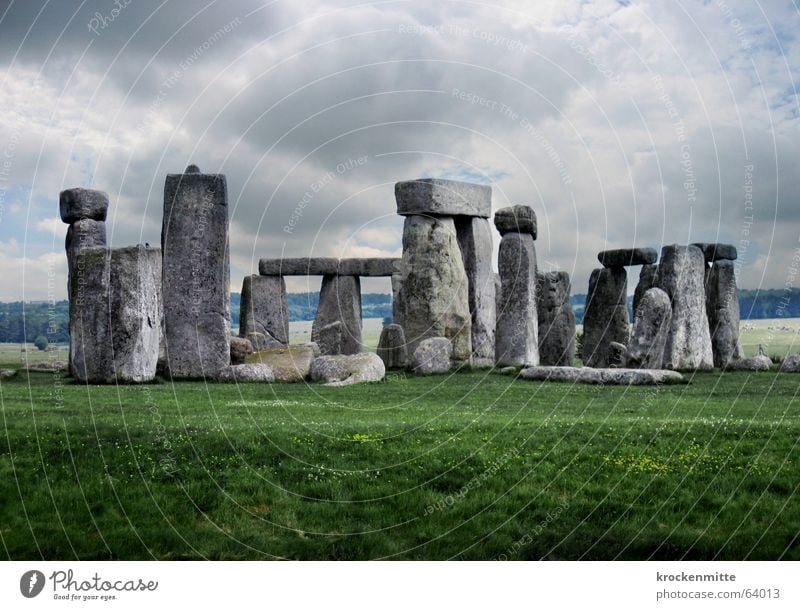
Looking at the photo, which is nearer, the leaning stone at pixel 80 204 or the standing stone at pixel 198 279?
the standing stone at pixel 198 279

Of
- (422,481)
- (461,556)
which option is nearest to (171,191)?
(422,481)

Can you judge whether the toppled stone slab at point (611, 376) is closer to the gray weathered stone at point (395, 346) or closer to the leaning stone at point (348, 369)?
the leaning stone at point (348, 369)

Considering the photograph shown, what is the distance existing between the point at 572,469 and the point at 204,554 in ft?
13.4

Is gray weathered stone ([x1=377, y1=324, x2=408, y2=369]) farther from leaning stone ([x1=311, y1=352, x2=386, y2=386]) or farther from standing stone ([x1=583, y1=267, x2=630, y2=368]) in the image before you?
standing stone ([x1=583, y1=267, x2=630, y2=368])

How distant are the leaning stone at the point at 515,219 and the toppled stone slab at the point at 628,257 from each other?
368 cm

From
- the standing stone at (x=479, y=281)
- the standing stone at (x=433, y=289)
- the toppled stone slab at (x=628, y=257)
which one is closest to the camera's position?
the standing stone at (x=433, y=289)

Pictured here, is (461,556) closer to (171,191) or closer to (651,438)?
(651,438)

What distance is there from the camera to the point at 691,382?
1848 centimetres

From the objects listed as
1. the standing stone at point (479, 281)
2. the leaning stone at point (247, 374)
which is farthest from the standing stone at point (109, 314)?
the standing stone at point (479, 281)

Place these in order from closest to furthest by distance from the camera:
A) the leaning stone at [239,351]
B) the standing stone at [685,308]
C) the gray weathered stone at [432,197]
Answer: the leaning stone at [239,351]
the standing stone at [685,308]
the gray weathered stone at [432,197]

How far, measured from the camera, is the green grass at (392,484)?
8.30m

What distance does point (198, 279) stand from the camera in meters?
19.4

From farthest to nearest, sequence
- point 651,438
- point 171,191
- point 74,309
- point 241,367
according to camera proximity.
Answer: point 171,191
point 241,367
point 74,309
point 651,438

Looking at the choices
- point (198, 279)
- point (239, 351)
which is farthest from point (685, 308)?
point (198, 279)
